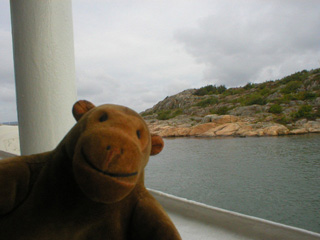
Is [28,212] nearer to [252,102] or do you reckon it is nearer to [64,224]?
[64,224]

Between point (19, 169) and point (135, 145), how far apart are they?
26 centimetres

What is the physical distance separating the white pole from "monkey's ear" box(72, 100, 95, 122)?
0.54 meters

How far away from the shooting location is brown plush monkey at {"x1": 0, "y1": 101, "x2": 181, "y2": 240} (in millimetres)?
464

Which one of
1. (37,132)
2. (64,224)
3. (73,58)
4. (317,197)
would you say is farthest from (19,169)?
(317,197)

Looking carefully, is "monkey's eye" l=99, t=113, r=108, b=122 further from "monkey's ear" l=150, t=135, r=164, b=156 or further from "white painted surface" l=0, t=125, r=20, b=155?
"white painted surface" l=0, t=125, r=20, b=155

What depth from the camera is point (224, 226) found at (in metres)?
1.04

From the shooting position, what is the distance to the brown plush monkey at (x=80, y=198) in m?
0.46

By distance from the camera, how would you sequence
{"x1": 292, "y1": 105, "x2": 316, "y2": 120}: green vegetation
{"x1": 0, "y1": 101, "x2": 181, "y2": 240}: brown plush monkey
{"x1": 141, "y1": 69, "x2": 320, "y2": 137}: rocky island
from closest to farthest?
{"x1": 0, "y1": 101, "x2": 181, "y2": 240}: brown plush monkey → {"x1": 292, "y1": 105, "x2": 316, "y2": 120}: green vegetation → {"x1": 141, "y1": 69, "x2": 320, "y2": 137}: rocky island

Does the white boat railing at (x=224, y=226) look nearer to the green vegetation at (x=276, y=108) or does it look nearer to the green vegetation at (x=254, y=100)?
the green vegetation at (x=276, y=108)

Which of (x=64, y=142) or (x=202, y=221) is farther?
(x=202, y=221)

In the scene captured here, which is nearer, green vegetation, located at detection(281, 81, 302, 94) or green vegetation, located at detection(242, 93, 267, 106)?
green vegetation, located at detection(281, 81, 302, 94)

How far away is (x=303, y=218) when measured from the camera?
3270 millimetres

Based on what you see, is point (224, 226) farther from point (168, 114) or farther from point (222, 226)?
point (168, 114)

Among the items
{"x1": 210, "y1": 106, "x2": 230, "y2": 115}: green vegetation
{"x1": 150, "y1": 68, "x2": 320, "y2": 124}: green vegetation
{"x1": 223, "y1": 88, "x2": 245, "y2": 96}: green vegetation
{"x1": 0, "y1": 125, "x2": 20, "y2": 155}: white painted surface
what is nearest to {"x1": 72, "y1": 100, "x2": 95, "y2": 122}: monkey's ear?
{"x1": 0, "y1": 125, "x2": 20, "y2": 155}: white painted surface
